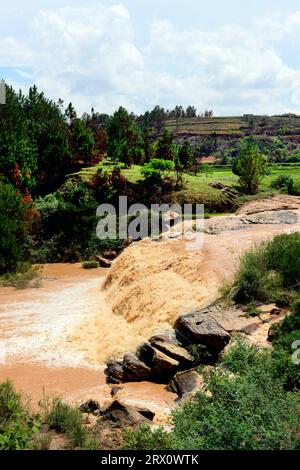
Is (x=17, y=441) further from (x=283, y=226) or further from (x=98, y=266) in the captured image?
(x=98, y=266)

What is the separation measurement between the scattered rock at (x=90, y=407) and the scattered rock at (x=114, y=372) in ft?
7.12

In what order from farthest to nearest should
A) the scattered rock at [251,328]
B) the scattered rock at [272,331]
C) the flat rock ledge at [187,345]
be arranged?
1. the scattered rock at [251,328]
2. the flat rock ledge at [187,345]
3. the scattered rock at [272,331]

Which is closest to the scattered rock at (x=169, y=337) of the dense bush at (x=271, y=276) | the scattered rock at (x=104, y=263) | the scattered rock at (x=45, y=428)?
the dense bush at (x=271, y=276)

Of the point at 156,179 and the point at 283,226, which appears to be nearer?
the point at 283,226

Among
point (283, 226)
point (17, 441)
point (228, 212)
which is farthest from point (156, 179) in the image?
point (17, 441)

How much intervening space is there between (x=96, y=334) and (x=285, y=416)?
10210mm

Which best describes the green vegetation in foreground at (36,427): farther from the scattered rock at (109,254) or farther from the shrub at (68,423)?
the scattered rock at (109,254)

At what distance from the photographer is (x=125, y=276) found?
843 inches

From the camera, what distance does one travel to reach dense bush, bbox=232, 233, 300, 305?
47.4ft

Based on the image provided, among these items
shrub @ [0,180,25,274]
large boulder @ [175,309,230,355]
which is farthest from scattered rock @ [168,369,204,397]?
shrub @ [0,180,25,274]

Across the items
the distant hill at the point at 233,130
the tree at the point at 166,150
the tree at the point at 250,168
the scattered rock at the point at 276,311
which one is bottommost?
the scattered rock at the point at 276,311

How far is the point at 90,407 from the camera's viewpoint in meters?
10.9

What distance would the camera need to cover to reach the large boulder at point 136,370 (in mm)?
13031

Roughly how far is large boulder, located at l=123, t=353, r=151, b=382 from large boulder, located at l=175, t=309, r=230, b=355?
1.42 meters
